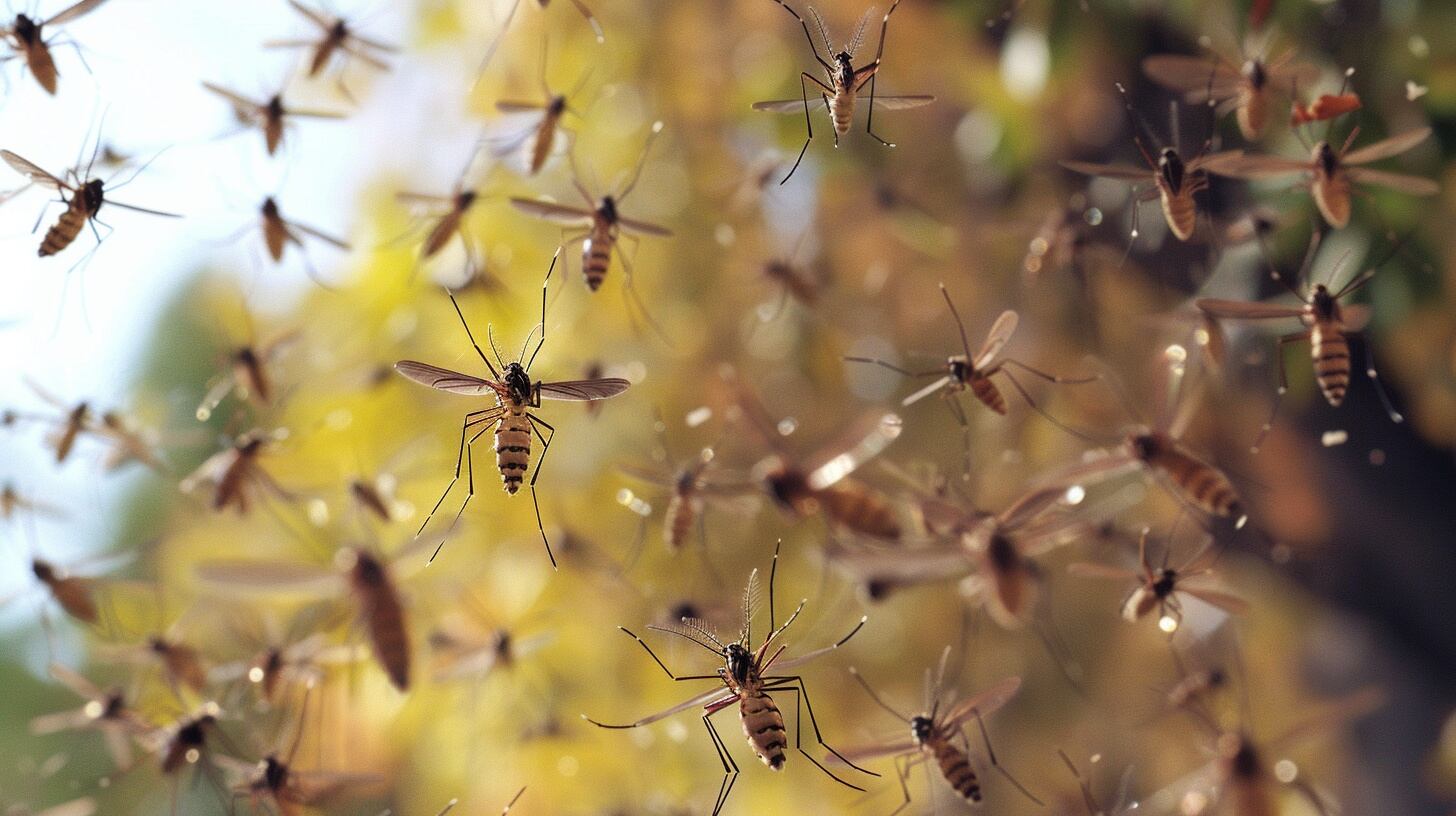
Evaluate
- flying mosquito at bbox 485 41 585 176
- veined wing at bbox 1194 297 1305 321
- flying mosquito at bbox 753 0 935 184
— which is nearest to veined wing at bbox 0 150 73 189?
flying mosquito at bbox 485 41 585 176

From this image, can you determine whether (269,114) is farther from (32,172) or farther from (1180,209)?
(1180,209)

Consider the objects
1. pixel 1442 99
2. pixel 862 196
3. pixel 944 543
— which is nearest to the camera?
pixel 944 543

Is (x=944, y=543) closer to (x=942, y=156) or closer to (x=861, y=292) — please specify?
(x=861, y=292)

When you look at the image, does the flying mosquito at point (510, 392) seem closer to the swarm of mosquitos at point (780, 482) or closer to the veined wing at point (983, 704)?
the swarm of mosquitos at point (780, 482)

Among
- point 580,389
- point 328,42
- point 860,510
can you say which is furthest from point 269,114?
point 860,510

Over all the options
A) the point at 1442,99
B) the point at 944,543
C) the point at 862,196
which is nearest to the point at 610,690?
the point at 944,543

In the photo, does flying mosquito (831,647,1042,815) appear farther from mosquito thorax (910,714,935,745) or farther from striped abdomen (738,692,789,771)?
striped abdomen (738,692,789,771)
